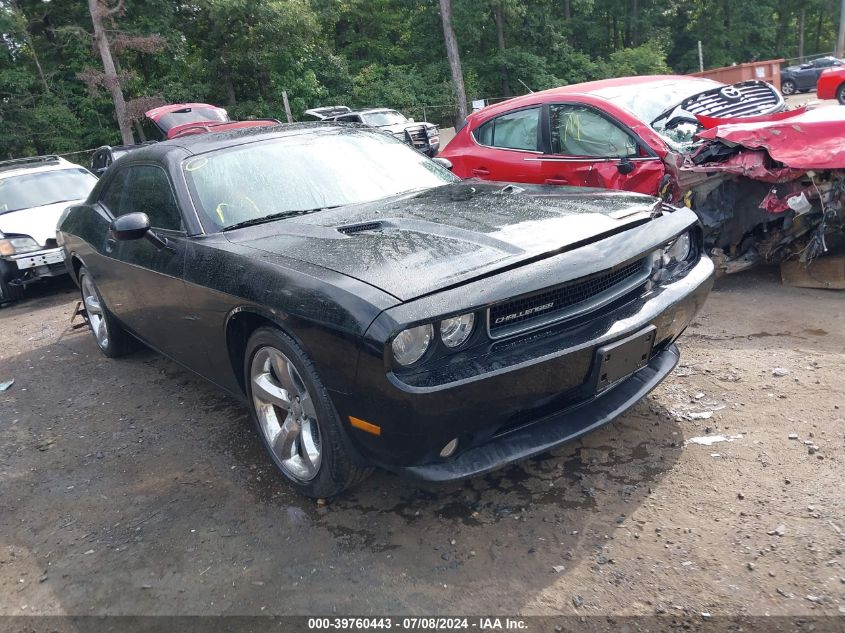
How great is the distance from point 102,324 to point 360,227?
126 inches

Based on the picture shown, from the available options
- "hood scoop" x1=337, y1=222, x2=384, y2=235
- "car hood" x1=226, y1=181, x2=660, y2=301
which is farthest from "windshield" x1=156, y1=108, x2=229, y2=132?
"hood scoop" x1=337, y1=222, x2=384, y2=235

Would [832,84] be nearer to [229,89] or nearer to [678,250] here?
[678,250]

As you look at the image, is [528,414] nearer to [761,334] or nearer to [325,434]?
[325,434]

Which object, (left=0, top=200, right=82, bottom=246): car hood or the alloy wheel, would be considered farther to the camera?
(left=0, top=200, right=82, bottom=246): car hood

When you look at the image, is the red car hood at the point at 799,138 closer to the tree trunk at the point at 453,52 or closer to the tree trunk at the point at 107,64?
Result: the tree trunk at the point at 107,64

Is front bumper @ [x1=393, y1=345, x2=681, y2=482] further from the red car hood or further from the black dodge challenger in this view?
the red car hood

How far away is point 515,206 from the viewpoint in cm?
334

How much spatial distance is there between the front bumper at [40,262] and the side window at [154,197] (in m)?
4.17

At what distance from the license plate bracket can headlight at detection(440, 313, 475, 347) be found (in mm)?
509

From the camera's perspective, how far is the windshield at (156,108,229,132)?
13648mm

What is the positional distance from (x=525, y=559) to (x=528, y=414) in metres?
0.53

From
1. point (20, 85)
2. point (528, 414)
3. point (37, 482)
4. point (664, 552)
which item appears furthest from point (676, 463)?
point (20, 85)

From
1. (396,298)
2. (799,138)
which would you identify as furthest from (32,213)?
(799,138)

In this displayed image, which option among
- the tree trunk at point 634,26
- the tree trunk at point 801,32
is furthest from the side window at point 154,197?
the tree trunk at point 801,32
